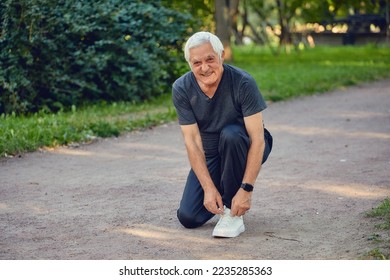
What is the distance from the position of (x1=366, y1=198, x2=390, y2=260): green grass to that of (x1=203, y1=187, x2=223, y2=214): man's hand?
109 cm

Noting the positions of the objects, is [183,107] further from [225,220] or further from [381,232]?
[381,232]

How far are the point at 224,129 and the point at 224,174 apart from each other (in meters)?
0.33

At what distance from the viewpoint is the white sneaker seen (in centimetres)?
627

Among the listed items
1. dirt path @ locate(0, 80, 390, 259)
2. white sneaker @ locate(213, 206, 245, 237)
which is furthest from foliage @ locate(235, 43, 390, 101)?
white sneaker @ locate(213, 206, 245, 237)

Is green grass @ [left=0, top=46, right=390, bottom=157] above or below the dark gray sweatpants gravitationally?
below

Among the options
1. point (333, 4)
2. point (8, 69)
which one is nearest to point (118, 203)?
point (8, 69)

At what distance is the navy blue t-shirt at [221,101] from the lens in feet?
20.5

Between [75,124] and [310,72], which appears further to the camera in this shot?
[310,72]

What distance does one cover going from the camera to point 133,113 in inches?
516

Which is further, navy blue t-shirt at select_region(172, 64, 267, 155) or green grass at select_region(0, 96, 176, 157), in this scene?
green grass at select_region(0, 96, 176, 157)

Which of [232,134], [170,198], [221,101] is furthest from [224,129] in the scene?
[170,198]

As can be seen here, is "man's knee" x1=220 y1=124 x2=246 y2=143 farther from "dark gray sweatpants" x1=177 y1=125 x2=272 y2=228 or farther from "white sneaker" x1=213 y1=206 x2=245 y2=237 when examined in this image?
"white sneaker" x1=213 y1=206 x2=245 y2=237

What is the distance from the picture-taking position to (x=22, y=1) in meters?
12.3
